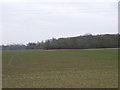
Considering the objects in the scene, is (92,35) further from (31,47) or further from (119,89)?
(119,89)

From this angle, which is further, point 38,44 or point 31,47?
point 38,44

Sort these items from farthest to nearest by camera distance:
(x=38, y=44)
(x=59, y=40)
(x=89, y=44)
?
1. (x=38, y=44)
2. (x=59, y=40)
3. (x=89, y=44)

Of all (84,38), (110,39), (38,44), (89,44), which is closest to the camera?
(110,39)

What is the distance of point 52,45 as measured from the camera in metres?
88.6

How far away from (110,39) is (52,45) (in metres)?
22.2

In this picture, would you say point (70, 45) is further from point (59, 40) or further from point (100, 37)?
point (100, 37)

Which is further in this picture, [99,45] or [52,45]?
[52,45]

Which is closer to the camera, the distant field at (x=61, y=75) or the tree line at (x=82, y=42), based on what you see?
the distant field at (x=61, y=75)

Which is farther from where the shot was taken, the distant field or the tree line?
the tree line

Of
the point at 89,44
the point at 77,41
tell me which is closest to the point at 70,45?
the point at 77,41

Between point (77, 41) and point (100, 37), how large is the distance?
8.72 m

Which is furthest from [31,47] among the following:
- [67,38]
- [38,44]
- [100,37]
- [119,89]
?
[119,89]

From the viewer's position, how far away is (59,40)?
89.3 meters

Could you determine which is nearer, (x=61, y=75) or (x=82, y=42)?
(x=61, y=75)
